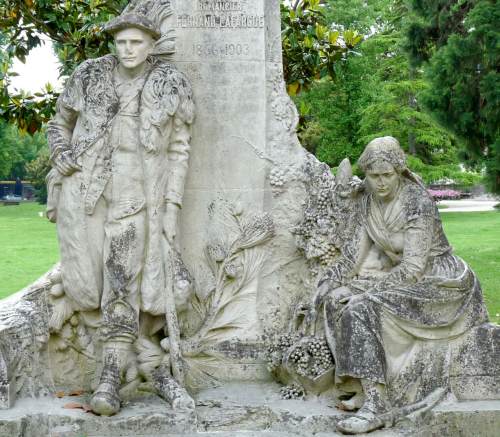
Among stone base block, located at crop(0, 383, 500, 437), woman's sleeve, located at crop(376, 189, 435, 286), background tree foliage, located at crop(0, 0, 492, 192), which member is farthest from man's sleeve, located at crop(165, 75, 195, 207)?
background tree foliage, located at crop(0, 0, 492, 192)

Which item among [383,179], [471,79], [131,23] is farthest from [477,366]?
[471,79]

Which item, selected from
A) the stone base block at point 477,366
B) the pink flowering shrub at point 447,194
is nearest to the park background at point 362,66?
the stone base block at point 477,366

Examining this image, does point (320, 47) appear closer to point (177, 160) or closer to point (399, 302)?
point (177, 160)

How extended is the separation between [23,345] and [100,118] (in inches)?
64.5

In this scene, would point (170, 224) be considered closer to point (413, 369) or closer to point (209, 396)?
point (209, 396)

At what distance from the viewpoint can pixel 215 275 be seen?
657cm

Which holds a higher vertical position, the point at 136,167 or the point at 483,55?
the point at 483,55

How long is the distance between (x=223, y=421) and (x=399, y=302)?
139cm

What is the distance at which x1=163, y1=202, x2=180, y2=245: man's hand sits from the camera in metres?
6.16

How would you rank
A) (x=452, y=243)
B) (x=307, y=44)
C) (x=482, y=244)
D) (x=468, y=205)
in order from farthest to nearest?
1. (x=468, y=205)
2. (x=452, y=243)
3. (x=482, y=244)
4. (x=307, y=44)

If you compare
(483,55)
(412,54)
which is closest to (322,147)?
(412,54)

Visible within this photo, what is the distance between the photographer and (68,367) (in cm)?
642

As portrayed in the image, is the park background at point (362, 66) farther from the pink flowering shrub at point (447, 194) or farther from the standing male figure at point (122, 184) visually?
the pink flowering shrub at point (447, 194)

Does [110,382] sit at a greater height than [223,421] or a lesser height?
greater
